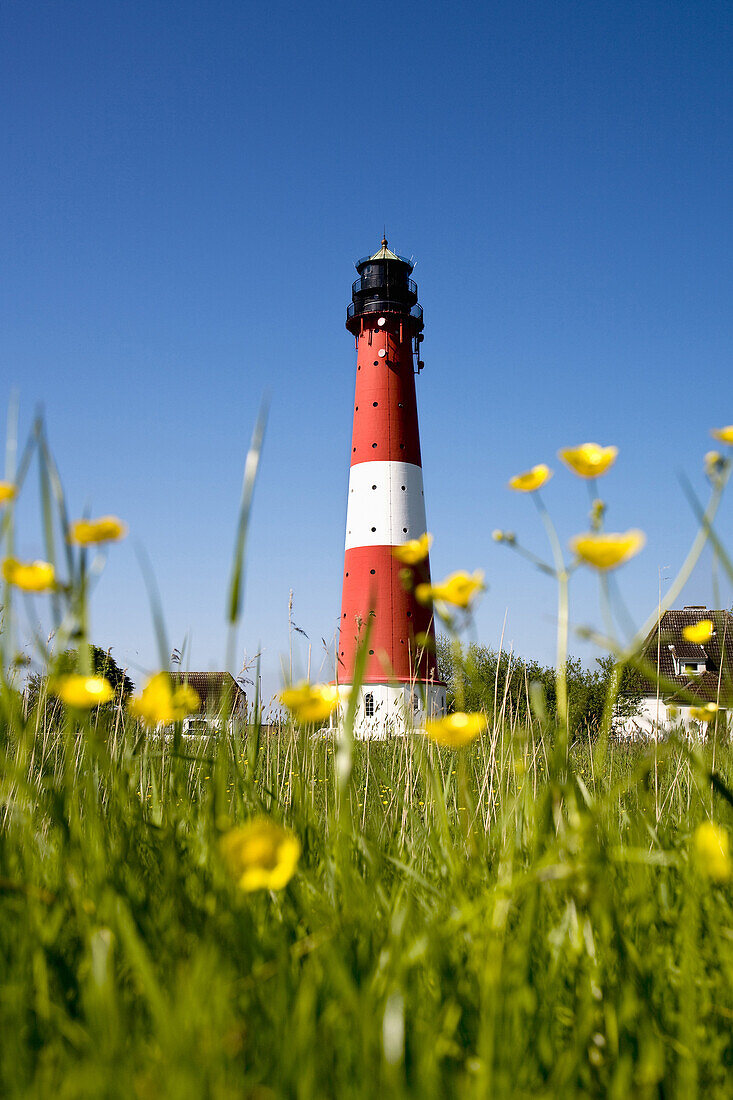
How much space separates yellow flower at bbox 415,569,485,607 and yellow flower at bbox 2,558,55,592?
46 cm

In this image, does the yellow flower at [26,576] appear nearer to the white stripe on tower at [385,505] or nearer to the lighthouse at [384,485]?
the lighthouse at [384,485]

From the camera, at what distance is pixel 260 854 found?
2.26 feet

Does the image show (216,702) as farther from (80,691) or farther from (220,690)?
(80,691)

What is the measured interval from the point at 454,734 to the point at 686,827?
2.72 feet

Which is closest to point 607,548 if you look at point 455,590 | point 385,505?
point 455,590

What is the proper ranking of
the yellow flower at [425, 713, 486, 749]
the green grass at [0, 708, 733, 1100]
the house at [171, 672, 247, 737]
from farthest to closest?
1. the house at [171, 672, 247, 737]
2. the yellow flower at [425, 713, 486, 749]
3. the green grass at [0, 708, 733, 1100]

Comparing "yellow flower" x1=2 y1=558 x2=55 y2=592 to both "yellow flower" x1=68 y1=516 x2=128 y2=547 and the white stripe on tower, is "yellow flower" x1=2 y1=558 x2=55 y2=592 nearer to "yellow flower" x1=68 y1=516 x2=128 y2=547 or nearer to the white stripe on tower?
"yellow flower" x1=68 y1=516 x2=128 y2=547

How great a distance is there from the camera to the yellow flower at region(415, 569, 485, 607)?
3.17 ft

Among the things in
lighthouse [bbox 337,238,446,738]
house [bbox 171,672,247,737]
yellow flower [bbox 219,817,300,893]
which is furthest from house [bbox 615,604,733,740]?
lighthouse [bbox 337,238,446,738]

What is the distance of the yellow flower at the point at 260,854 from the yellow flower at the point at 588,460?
59 cm

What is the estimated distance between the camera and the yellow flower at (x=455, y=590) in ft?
3.17

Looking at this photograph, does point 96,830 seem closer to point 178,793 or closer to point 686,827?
point 178,793

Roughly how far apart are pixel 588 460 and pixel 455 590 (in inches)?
9.9

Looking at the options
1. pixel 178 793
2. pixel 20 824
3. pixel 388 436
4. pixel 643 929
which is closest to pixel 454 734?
pixel 643 929
